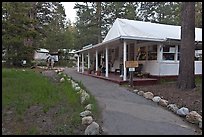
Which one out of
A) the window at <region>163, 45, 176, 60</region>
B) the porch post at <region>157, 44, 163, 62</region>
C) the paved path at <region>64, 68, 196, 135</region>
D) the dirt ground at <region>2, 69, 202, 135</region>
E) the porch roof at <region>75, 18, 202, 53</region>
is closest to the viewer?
the dirt ground at <region>2, 69, 202, 135</region>

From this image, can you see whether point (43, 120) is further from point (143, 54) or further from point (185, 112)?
point (143, 54)

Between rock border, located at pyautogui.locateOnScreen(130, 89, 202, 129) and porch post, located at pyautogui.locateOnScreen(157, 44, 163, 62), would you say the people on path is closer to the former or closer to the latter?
porch post, located at pyautogui.locateOnScreen(157, 44, 163, 62)

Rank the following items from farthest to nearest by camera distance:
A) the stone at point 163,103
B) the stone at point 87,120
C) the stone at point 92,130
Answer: the stone at point 163,103
the stone at point 87,120
the stone at point 92,130

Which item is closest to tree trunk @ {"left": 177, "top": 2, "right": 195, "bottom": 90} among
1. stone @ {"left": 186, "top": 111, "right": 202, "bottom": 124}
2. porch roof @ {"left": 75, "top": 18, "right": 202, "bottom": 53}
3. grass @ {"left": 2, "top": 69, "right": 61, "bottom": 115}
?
porch roof @ {"left": 75, "top": 18, "right": 202, "bottom": 53}

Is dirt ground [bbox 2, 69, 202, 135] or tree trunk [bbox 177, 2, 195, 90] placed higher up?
tree trunk [bbox 177, 2, 195, 90]

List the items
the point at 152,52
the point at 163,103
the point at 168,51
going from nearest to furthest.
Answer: the point at 163,103, the point at 168,51, the point at 152,52

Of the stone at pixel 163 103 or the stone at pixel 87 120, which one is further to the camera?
the stone at pixel 163 103

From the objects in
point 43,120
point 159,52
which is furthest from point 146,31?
point 43,120

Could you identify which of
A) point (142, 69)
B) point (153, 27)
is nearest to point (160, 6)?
point (153, 27)

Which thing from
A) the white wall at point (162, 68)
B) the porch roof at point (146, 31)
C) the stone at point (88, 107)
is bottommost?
the stone at point (88, 107)

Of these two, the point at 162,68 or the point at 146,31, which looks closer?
the point at 162,68

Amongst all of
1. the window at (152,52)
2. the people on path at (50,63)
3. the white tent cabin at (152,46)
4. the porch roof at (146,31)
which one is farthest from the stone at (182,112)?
the people on path at (50,63)

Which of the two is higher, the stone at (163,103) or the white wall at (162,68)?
the white wall at (162,68)

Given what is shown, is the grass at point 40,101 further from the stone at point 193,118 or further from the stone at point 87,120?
the stone at point 193,118
